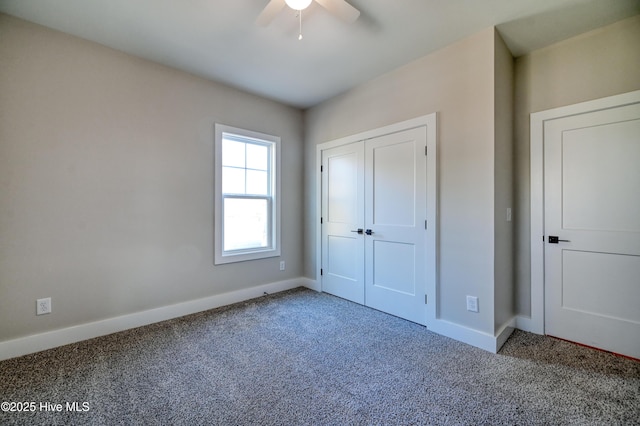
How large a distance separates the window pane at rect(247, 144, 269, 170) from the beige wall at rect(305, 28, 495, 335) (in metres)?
1.84

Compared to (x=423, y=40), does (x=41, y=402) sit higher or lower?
lower

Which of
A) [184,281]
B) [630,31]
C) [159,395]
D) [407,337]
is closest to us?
[159,395]

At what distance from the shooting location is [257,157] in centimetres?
376

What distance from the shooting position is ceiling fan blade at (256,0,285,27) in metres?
1.80

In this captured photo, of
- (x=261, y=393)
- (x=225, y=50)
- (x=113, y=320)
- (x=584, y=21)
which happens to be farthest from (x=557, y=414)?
(x=225, y=50)

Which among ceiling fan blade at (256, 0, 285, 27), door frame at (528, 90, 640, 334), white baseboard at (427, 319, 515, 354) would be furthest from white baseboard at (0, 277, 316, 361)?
door frame at (528, 90, 640, 334)

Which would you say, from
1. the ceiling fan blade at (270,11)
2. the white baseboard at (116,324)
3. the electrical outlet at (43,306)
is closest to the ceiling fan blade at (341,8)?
the ceiling fan blade at (270,11)

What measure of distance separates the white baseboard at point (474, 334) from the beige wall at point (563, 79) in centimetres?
45

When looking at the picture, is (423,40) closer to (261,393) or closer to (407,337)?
(407,337)

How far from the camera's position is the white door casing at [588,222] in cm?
218

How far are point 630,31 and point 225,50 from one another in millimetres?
3397

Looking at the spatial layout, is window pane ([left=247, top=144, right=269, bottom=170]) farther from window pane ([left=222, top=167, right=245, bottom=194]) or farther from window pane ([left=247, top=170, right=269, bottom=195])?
window pane ([left=222, top=167, right=245, bottom=194])

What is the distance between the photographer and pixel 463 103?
2.48m

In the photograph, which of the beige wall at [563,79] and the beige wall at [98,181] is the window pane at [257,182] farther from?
the beige wall at [563,79]
